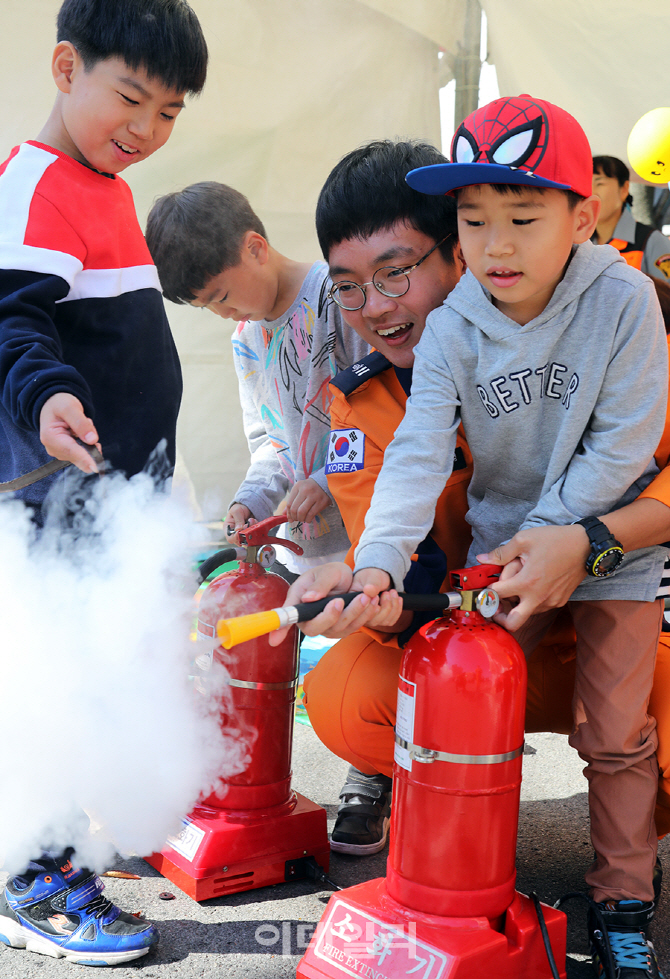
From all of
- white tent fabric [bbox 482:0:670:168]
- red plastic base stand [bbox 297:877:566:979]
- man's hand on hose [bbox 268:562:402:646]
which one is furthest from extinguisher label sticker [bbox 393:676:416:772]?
white tent fabric [bbox 482:0:670:168]

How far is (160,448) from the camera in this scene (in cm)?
178

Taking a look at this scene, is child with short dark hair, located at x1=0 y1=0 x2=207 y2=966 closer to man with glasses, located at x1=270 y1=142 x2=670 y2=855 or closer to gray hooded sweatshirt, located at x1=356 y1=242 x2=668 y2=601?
man with glasses, located at x1=270 y1=142 x2=670 y2=855

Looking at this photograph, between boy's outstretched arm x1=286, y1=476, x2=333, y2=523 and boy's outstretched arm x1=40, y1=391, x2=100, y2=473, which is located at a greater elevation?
boy's outstretched arm x1=40, y1=391, x2=100, y2=473

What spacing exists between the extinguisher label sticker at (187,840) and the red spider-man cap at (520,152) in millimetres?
1233

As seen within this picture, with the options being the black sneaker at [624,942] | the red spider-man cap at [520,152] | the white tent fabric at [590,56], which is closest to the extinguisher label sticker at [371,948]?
the black sneaker at [624,942]

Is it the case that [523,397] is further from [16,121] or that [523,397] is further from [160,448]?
[16,121]

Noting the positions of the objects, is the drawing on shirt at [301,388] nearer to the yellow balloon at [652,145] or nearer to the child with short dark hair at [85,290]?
the child with short dark hair at [85,290]

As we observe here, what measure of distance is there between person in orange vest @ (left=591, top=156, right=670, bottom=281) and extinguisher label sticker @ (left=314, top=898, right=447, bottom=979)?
2568 mm

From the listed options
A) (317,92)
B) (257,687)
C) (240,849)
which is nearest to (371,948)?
(240,849)

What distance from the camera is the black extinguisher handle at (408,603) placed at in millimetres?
1084

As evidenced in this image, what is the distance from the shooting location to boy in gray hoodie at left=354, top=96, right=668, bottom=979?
129 centimetres

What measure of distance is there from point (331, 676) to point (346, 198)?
941 millimetres

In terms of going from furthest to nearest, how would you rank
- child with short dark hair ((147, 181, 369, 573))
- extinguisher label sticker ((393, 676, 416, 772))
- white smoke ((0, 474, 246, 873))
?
1. child with short dark hair ((147, 181, 369, 573))
2. white smoke ((0, 474, 246, 873))
3. extinguisher label sticker ((393, 676, 416, 772))

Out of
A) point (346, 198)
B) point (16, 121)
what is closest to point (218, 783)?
point (346, 198)
